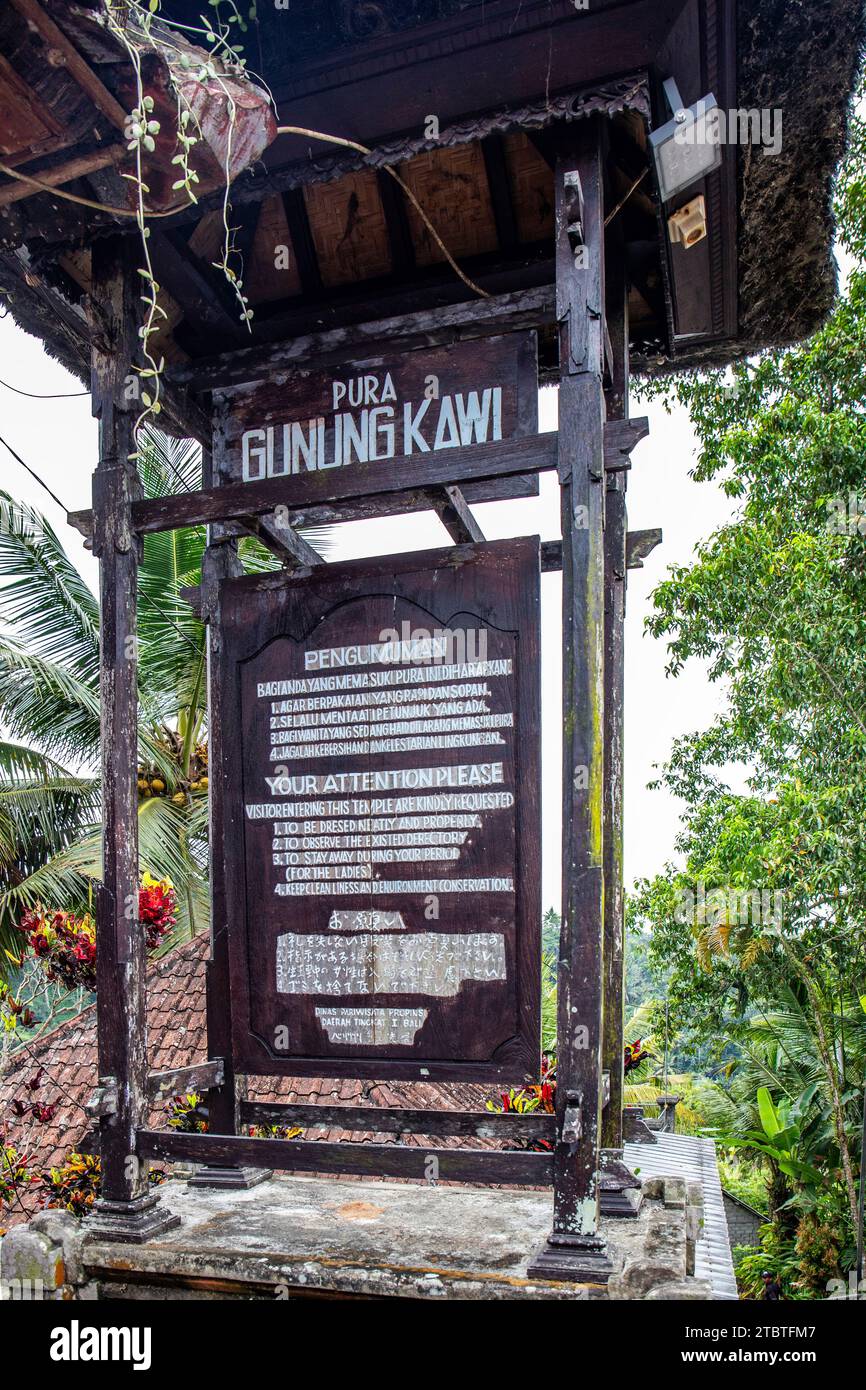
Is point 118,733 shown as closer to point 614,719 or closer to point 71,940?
point 614,719

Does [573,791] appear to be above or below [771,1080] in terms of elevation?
above

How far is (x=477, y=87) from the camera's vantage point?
3.50 m

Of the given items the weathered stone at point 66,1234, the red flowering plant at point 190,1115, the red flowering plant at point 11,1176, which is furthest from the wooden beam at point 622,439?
the red flowering plant at point 11,1176

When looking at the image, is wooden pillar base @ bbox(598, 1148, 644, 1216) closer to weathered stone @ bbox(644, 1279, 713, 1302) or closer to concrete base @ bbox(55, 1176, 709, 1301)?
concrete base @ bbox(55, 1176, 709, 1301)

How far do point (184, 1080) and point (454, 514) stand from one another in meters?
2.36

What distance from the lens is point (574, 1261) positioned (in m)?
3.09

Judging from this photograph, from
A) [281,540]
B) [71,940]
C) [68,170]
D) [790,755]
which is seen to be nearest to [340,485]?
[281,540]

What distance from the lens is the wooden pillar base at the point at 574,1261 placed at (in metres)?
3.05

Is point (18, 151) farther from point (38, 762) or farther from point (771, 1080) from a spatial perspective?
point (771, 1080)

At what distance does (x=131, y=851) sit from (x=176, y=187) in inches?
86.6

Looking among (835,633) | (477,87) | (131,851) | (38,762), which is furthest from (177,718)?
(477,87)

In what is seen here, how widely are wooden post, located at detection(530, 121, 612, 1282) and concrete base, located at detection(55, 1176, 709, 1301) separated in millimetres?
81

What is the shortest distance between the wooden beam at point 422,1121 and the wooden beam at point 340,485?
2.11m

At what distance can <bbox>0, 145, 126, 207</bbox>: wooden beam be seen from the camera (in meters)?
3.10
